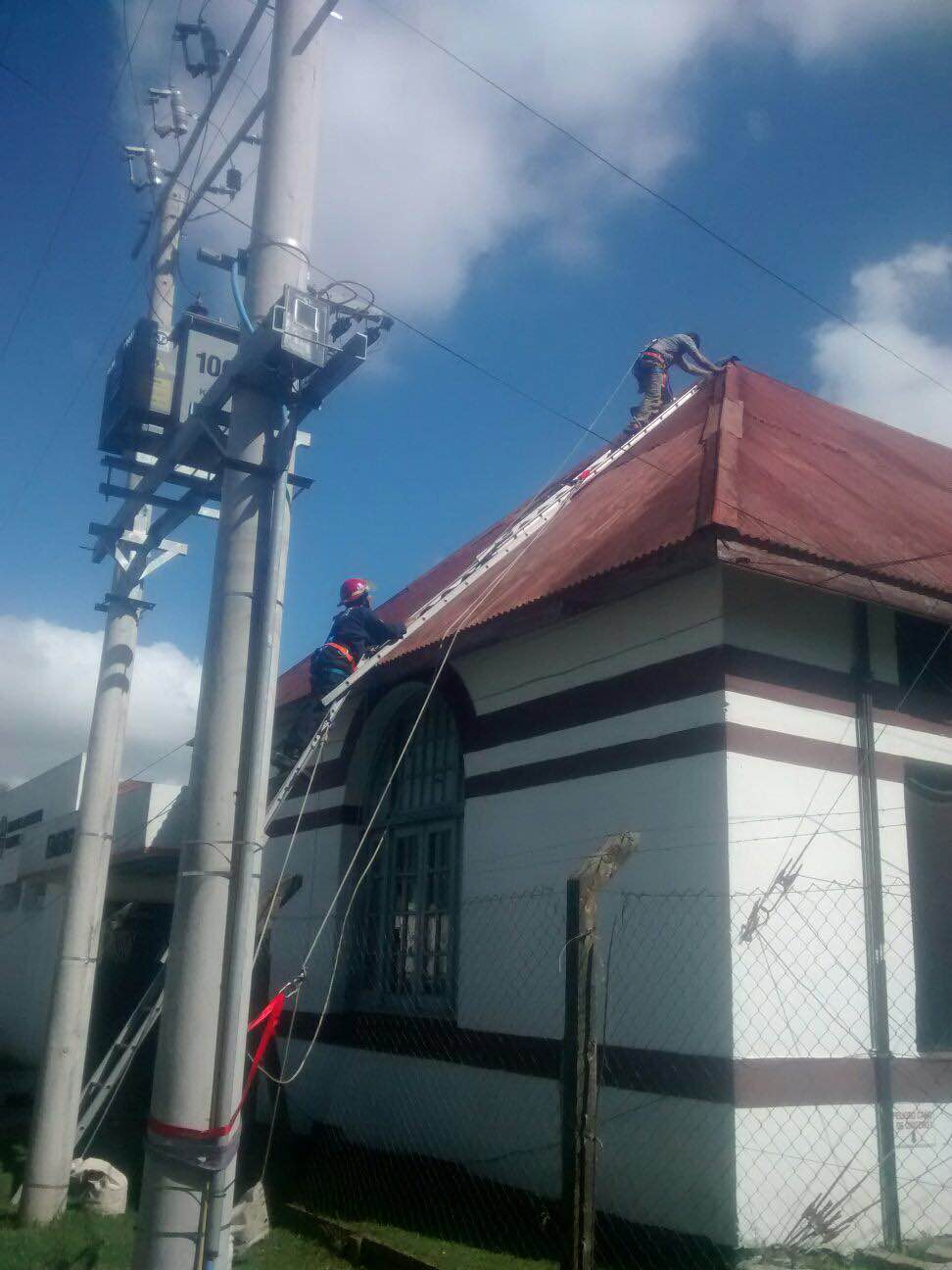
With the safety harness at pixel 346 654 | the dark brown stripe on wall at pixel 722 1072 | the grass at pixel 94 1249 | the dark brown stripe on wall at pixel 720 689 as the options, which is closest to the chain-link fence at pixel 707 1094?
the dark brown stripe on wall at pixel 722 1072

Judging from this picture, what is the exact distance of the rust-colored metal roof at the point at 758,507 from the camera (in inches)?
287

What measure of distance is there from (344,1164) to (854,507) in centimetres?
670

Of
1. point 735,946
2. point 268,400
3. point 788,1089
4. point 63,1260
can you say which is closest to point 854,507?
point 735,946

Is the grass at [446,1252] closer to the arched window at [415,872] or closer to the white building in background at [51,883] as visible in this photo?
the arched window at [415,872]

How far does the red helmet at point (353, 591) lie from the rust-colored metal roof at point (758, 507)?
629 millimetres

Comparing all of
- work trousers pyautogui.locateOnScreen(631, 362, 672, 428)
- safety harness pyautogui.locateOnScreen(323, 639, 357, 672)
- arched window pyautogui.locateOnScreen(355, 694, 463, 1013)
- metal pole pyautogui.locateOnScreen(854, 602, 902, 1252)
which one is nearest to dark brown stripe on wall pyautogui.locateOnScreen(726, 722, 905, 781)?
metal pole pyautogui.locateOnScreen(854, 602, 902, 1252)

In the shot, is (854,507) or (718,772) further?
(854,507)

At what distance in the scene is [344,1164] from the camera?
8984 mm

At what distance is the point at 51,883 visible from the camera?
2072cm

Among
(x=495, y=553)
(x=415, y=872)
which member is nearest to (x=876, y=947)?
(x=415, y=872)

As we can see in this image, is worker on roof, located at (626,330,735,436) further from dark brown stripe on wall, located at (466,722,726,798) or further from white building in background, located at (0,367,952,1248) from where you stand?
dark brown stripe on wall, located at (466,722,726,798)

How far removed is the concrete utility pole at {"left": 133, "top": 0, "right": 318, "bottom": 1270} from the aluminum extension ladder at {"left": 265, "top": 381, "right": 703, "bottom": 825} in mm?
2325

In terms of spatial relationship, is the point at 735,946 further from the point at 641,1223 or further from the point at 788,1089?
the point at 641,1223

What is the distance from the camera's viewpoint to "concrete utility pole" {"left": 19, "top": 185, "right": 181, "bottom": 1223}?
775 centimetres
